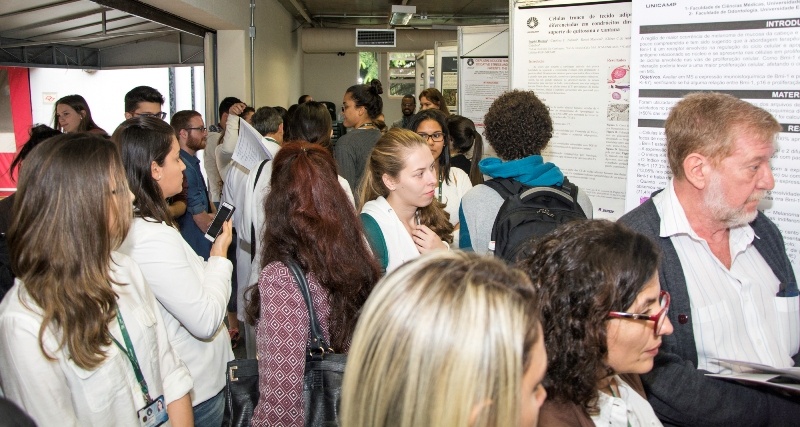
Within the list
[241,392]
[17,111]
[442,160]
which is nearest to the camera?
[241,392]

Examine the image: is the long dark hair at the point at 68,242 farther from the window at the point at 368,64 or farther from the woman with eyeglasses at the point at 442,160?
the window at the point at 368,64

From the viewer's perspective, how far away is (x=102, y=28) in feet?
20.8

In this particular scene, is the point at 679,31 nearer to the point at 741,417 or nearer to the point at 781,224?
the point at 781,224

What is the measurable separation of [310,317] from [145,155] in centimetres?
85

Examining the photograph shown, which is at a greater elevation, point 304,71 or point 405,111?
point 304,71

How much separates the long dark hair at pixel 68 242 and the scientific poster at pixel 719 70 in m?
2.01

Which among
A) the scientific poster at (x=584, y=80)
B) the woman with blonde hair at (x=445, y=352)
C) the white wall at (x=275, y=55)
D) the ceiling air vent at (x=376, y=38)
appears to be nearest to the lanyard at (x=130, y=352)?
the woman with blonde hair at (x=445, y=352)

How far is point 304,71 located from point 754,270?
1694cm

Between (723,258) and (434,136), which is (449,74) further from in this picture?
(723,258)

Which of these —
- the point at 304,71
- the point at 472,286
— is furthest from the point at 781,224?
the point at 304,71

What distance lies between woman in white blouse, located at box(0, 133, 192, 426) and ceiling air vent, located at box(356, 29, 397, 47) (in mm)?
9939

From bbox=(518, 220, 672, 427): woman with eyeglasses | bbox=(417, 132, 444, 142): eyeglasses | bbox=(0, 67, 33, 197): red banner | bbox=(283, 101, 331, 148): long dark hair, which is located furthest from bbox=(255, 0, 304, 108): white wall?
bbox=(518, 220, 672, 427): woman with eyeglasses

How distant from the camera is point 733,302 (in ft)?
6.02

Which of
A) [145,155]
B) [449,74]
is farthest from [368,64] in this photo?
[145,155]
